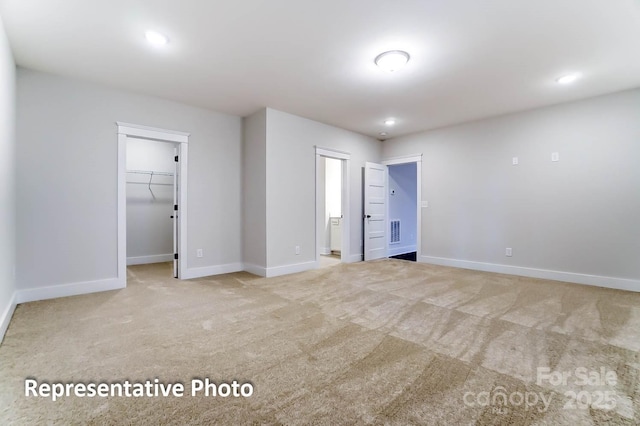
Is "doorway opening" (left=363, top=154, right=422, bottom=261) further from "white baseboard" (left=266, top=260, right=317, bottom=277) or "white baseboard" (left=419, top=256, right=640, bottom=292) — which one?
"white baseboard" (left=266, top=260, right=317, bottom=277)

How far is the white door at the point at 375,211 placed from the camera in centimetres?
618

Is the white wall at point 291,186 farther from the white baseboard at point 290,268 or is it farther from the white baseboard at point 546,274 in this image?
the white baseboard at point 546,274

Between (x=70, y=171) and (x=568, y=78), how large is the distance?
6.32 metres

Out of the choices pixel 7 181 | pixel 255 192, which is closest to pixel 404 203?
pixel 255 192

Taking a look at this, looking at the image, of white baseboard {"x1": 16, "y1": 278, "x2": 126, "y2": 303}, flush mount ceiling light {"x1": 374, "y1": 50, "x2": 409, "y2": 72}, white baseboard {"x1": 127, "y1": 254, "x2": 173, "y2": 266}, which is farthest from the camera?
white baseboard {"x1": 127, "y1": 254, "x2": 173, "y2": 266}

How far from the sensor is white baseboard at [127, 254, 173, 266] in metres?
5.64

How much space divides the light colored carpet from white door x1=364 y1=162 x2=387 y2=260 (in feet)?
8.11

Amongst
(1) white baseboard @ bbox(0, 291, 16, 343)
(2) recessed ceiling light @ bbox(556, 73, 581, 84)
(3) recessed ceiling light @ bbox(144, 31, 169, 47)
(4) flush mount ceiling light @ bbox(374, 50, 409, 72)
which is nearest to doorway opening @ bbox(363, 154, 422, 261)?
(2) recessed ceiling light @ bbox(556, 73, 581, 84)

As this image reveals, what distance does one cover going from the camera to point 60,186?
3.48 m

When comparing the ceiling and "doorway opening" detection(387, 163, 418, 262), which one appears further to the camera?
"doorway opening" detection(387, 163, 418, 262)

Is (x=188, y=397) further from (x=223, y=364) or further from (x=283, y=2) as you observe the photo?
(x=283, y=2)

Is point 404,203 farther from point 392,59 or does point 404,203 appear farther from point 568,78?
point 392,59

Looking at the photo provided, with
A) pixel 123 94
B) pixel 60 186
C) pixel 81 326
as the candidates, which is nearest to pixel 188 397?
pixel 81 326

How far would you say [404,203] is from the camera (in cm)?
753
